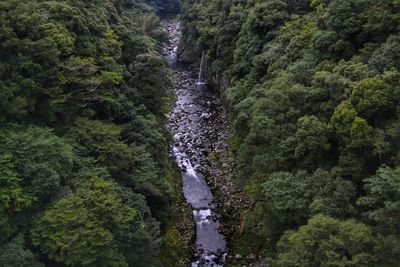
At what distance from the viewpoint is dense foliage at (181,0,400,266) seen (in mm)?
16672

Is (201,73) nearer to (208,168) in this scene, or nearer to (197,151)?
(197,151)

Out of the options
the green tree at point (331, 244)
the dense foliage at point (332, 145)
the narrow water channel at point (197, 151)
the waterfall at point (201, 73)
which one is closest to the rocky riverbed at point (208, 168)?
the narrow water channel at point (197, 151)

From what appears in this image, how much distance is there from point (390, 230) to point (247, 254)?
475 inches

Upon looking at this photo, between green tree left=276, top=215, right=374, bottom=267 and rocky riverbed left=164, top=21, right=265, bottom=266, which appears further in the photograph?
rocky riverbed left=164, top=21, right=265, bottom=266

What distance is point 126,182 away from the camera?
76.5 feet

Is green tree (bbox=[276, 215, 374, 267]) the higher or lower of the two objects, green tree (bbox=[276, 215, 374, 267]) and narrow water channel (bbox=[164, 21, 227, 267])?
the higher

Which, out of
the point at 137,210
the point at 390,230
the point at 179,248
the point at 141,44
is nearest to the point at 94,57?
the point at 141,44

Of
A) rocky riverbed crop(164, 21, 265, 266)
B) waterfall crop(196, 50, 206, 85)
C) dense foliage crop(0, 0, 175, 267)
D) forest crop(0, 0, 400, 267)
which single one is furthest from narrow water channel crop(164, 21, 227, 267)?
dense foliage crop(0, 0, 175, 267)

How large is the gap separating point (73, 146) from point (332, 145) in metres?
13.3

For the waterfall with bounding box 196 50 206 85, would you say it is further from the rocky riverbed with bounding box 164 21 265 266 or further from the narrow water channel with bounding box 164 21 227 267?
the rocky riverbed with bounding box 164 21 265 266

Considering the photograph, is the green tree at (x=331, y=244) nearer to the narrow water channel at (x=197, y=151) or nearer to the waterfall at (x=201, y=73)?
the narrow water channel at (x=197, y=151)

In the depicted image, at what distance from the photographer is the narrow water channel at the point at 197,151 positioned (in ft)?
91.5

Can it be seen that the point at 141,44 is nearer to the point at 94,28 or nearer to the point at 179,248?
the point at 94,28

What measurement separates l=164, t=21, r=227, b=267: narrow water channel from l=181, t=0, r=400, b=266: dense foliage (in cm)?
338
